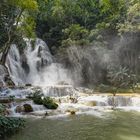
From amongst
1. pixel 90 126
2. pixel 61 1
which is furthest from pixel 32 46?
pixel 90 126

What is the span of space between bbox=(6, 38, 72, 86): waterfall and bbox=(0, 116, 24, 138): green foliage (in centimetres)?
1937

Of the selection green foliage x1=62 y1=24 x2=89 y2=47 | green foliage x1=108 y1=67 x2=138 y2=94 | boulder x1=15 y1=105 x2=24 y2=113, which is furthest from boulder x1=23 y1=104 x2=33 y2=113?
green foliage x1=62 y1=24 x2=89 y2=47

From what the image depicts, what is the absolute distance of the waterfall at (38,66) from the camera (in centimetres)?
3284

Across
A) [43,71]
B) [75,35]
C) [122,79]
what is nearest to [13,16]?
[43,71]

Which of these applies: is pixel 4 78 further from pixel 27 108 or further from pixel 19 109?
pixel 19 109

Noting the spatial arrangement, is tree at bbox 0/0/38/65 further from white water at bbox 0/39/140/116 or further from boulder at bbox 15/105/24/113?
boulder at bbox 15/105/24/113

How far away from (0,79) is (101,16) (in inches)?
686

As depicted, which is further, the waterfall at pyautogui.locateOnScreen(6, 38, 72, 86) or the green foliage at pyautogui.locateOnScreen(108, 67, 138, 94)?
the waterfall at pyautogui.locateOnScreen(6, 38, 72, 86)

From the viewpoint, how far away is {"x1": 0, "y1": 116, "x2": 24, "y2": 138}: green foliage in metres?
11.8

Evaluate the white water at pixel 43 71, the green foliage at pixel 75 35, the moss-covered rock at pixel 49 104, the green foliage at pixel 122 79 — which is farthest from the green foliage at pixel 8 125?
the green foliage at pixel 75 35

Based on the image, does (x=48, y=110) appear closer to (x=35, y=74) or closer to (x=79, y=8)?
(x=35, y=74)

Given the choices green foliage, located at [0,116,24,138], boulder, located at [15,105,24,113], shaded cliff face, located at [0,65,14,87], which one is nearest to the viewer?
green foliage, located at [0,116,24,138]

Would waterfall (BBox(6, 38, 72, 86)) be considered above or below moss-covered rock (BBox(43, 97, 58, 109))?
above

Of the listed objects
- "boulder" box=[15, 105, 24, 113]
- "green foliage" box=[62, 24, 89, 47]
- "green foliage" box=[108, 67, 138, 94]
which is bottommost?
"boulder" box=[15, 105, 24, 113]
